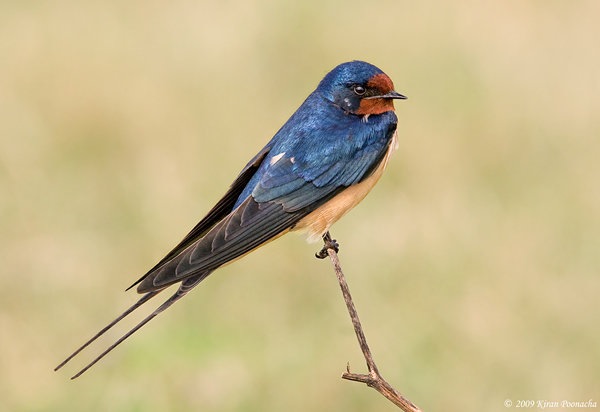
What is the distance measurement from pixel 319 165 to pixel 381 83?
31cm

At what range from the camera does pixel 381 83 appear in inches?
150

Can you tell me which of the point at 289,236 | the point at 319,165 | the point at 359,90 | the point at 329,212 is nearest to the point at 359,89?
the point at 359,90

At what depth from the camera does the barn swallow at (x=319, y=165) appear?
3740 mm

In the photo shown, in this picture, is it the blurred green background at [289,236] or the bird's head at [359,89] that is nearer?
the bird's head at [359,89]

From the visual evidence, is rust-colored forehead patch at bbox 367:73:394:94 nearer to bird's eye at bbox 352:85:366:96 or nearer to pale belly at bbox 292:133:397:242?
bird's eye at bbox 352:85:366:96

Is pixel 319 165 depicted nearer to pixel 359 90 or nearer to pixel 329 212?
pixel 329 212

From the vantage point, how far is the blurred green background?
16.6ft

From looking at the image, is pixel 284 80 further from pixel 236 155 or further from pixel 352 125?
pixel 352 125

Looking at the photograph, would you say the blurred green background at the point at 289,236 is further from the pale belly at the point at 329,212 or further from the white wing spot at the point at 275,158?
the white wing spot at the point at 275,158

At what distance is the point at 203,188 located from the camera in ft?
20.4

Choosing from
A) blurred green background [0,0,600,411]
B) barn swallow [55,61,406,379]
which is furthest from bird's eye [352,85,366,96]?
blurred green background [0,0,600,411]

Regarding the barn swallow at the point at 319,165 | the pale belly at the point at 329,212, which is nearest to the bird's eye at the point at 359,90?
the barn swallow at the point at 319,165

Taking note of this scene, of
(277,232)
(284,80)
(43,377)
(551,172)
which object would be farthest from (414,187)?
(277,232)

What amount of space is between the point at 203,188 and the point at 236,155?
39 centimetres
